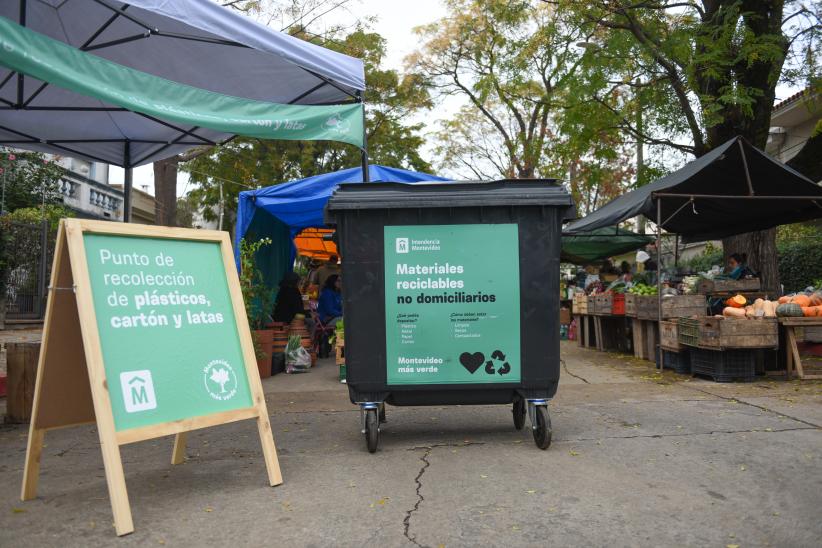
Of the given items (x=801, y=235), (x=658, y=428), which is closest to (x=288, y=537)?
(x=658, y=428)

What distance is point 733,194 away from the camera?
10.3 m

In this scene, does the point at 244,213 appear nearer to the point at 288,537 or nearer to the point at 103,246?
the point at 103,246

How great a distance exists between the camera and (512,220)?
4.90m

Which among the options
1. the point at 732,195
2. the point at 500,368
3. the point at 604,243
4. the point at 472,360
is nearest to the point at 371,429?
the point at 472,360

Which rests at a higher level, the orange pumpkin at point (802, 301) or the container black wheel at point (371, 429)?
the orange pumpkin at point (802, 301)

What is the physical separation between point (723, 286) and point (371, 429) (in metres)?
6.84

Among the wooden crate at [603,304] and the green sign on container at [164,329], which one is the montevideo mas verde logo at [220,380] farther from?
the wooden crate at [603,304]

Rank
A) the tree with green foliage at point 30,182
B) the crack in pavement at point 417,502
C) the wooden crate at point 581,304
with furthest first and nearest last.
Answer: the tree with green foliage at point 30,182, the wooden crate at point 581,304, the crack in pavement at point 417,502

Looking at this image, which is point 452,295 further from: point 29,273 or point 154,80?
point 29,273

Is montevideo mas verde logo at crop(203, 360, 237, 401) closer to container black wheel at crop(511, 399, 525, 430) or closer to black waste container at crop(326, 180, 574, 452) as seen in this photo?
black waste container at crop(326, 180, 574, 452)

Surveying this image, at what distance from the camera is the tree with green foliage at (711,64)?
1053cm

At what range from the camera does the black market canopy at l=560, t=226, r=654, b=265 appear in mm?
16875

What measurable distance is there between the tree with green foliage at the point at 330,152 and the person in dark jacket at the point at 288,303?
9973mm

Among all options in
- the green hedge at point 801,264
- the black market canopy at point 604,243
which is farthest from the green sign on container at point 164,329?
the green hedge at point 801,264
